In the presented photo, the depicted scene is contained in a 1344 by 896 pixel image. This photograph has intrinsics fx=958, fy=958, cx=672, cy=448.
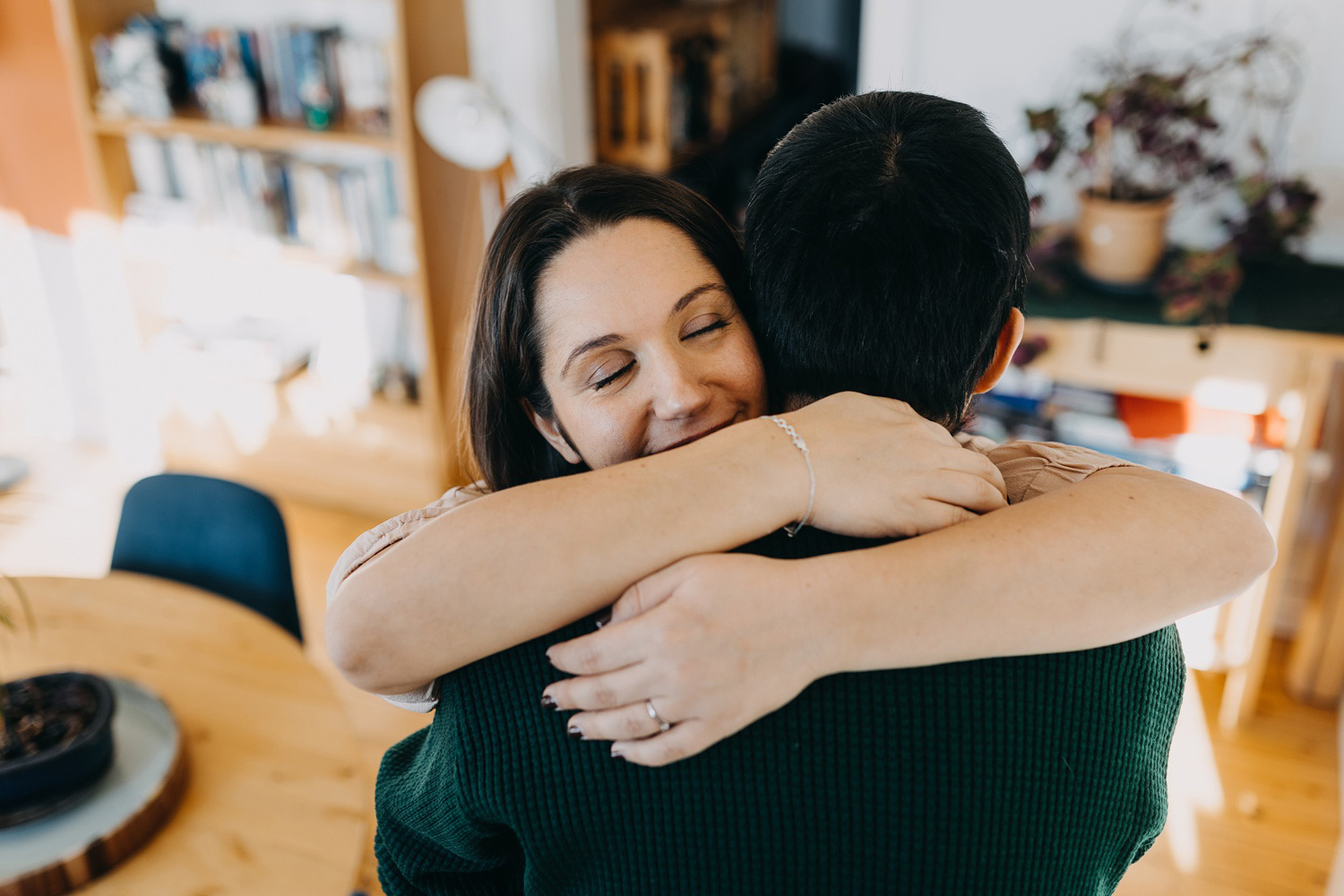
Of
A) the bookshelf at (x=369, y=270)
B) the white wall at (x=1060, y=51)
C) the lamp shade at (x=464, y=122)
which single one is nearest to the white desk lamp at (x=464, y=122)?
the lamp shade at (x=464, y=122)

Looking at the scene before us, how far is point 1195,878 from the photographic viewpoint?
218 centimetres

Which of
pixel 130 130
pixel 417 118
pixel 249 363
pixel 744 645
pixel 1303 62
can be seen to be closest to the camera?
pixel 744 645

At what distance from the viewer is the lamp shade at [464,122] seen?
107 inches

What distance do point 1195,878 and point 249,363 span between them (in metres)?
3.31

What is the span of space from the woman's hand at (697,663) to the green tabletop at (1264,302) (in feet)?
5.90

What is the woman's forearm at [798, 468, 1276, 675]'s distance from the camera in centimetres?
62

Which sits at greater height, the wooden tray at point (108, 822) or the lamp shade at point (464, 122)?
the lamp shade at point (464, 122)

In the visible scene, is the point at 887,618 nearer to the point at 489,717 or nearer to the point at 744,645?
the point at 744,645

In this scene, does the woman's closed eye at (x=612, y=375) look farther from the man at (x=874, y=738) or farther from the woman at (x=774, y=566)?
the man at (x=874, y=738)

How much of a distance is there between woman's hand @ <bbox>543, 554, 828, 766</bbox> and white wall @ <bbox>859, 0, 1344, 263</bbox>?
7.26 ft

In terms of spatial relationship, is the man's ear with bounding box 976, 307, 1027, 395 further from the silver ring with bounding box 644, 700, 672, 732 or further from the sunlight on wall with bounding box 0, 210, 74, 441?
the sunlight on wall with bounding box 0, 210, 74, 441

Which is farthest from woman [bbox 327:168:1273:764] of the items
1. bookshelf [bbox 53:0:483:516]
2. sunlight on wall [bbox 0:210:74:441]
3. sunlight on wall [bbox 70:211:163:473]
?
sunlight on wall [bbox 0:210:74:441]

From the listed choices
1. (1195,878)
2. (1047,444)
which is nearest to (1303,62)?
(1195,878)

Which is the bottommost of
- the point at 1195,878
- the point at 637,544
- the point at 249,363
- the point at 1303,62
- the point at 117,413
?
the point at 1195,878
